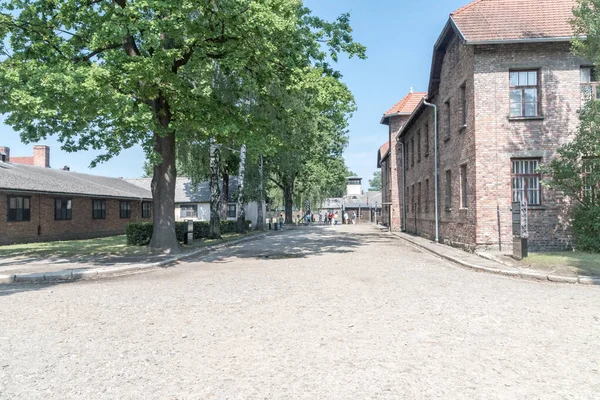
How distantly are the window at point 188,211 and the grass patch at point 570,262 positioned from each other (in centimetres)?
3592

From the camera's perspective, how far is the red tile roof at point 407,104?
1401 inches

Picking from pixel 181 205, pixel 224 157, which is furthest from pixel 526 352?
pixel 181 205

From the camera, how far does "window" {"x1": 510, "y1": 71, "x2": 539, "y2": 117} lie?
1513 centimetres

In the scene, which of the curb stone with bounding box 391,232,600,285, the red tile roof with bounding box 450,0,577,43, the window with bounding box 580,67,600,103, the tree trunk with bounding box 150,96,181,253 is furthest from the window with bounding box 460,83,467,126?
the tree trunk with bounding box 150,96,181,253

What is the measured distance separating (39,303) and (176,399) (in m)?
5.25

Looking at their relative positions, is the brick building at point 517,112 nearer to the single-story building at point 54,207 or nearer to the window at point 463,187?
the window at point 463,187

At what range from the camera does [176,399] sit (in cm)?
344

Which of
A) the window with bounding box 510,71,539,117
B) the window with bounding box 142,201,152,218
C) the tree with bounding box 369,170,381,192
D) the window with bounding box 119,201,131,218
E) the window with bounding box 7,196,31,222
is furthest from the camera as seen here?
the tree with bounding box 369,170,381,192

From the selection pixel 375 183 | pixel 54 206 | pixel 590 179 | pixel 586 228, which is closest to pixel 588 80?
pixel 590 179

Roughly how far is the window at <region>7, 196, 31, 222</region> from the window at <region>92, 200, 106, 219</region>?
18.5 feet

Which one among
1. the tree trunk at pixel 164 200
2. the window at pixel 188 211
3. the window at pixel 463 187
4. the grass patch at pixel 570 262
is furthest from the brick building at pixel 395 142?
the tree trunk at pixel 164 200

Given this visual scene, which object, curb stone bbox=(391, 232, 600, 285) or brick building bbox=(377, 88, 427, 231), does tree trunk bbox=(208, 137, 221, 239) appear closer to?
curb stone bbox=(391, 232, 600, 285)

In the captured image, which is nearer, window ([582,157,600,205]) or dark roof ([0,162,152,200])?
window ([582,157,600,205])

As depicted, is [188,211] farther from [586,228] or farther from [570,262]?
[570,262]
